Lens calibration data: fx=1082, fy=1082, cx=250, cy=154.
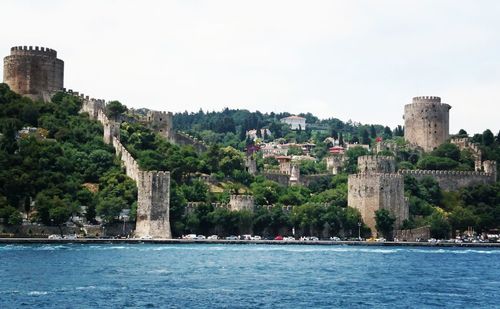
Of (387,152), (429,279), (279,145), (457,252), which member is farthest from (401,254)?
(279,145)

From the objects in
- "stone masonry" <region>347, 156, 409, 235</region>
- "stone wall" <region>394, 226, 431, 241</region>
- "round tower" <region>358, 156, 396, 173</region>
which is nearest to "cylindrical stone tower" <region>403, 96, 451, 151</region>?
"round tower" <region>358, 156, 396, 173</region>

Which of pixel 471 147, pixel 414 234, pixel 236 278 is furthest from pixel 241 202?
pixel 471 147

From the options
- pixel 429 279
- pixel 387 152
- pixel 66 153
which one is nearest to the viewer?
pixel 429 279

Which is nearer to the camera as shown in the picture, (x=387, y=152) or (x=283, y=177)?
(x=283, y=177)

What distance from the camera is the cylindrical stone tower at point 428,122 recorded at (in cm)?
10375

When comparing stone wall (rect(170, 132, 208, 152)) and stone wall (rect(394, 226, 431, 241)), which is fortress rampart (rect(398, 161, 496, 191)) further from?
stone wall (rect(170, 132, 208, 152))

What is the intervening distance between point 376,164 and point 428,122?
64.7ft

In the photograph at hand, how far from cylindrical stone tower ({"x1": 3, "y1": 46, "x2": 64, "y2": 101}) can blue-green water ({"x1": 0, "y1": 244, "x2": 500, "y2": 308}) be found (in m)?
24.4

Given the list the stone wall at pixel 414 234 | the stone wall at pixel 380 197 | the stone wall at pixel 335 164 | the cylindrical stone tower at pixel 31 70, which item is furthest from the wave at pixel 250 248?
the stone wall at pixel 335 164

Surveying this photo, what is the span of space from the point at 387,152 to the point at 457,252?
101ft

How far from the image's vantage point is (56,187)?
69.6 metres

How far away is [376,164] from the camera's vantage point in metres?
85.9

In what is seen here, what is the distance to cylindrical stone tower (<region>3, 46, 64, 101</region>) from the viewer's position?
3337 inches

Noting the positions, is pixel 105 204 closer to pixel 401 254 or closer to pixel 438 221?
pixel 401 254
